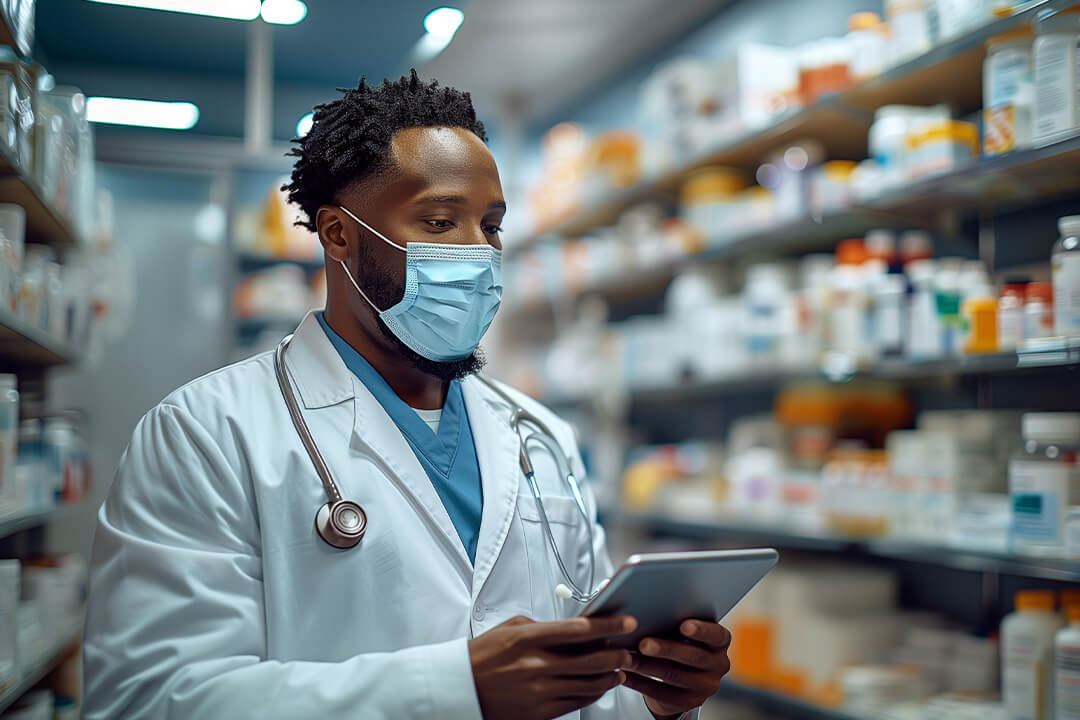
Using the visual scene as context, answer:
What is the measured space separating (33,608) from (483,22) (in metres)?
3.38

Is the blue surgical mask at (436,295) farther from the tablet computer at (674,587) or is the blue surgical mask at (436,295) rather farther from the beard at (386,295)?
the tablet computer at (674,587)

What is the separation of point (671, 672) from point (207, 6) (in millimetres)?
2644

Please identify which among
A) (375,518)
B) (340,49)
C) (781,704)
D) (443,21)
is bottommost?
(781,704)

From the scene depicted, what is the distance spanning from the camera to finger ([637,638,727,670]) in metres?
1.25

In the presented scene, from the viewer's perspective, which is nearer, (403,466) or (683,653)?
(683,653)

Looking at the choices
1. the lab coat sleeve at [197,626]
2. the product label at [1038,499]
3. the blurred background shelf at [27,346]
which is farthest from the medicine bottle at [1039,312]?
the blurred background shelf at [27,346]

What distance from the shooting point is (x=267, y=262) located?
17.2 feet

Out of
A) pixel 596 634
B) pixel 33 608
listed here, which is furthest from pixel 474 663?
pixel 33 608

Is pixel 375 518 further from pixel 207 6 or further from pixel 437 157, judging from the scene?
pixel 207 6

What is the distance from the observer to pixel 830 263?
307 centimetres

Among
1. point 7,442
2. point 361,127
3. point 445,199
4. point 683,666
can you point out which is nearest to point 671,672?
point 683,666

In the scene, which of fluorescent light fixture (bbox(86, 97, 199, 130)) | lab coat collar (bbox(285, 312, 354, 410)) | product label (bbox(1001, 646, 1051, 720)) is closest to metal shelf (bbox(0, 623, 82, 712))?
lab coat collar (bbox(285, 312, 354, 410))

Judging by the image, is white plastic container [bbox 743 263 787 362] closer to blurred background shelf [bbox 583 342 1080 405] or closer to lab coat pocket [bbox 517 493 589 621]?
blurred background shelf [bbox 583 342 1080 405]

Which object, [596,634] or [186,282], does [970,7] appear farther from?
[186,282]
